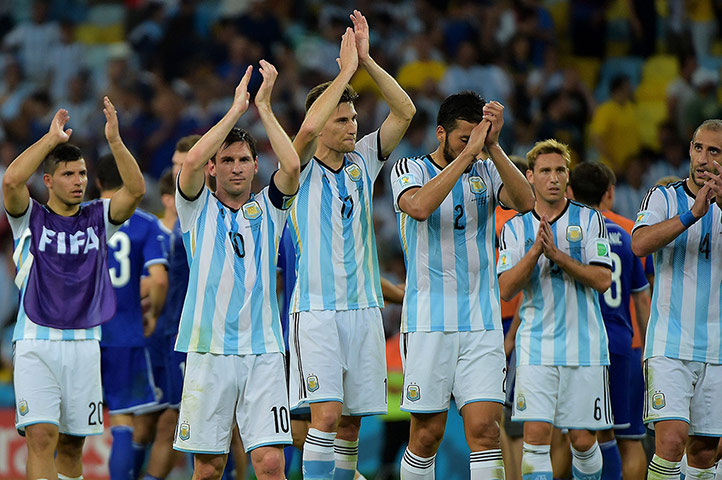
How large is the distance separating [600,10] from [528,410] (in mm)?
9962

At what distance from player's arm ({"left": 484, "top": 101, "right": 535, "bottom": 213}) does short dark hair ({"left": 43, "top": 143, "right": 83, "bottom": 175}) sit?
293 cm

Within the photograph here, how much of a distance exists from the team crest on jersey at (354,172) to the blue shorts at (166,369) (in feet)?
7.89

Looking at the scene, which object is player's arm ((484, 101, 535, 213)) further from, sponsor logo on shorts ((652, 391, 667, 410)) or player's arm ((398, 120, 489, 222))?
sponsor logo on shorts ((652, 391, 667, 410))

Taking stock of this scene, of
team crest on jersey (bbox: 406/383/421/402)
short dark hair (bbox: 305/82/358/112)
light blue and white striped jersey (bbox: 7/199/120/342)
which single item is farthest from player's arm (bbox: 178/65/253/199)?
team crest on jersey (bbox: 406/383/421/402)

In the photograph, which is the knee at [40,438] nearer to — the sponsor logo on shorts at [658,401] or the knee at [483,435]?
the knee at [483,435]

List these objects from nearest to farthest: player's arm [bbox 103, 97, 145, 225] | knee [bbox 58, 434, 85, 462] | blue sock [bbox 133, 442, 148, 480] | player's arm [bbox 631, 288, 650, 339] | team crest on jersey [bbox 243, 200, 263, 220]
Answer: team crest on jersey [bbox 243, 200, 263, 220]
player's arm [bbox 103, 97, 145, 225]
knee [bbox 58, 434, 85, 462]
player's arm [bbox 631, 288, 650, 339]
blue sock [bbox 133, 442, 148, 480]

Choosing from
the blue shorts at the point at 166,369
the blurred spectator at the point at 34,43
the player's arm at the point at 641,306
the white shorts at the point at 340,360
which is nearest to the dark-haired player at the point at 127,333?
the blue shorts at the point at 166,369

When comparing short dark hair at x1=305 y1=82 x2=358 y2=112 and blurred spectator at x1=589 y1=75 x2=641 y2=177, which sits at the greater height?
blurred spectator at x1=589 y1=75 x2=641 y2=177

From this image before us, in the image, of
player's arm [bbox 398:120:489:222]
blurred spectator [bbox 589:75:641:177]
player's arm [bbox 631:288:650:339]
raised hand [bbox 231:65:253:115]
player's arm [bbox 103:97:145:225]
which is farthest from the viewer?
blurred spectator [bbox 589:75:641:177]

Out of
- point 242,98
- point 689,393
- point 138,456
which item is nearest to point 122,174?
point 242,98

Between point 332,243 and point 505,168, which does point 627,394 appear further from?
point 332,243

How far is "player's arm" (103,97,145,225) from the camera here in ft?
23.6

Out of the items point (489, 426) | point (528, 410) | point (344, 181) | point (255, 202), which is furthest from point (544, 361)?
point (255, 202)

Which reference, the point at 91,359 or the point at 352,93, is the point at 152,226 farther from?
the point at 352,93
